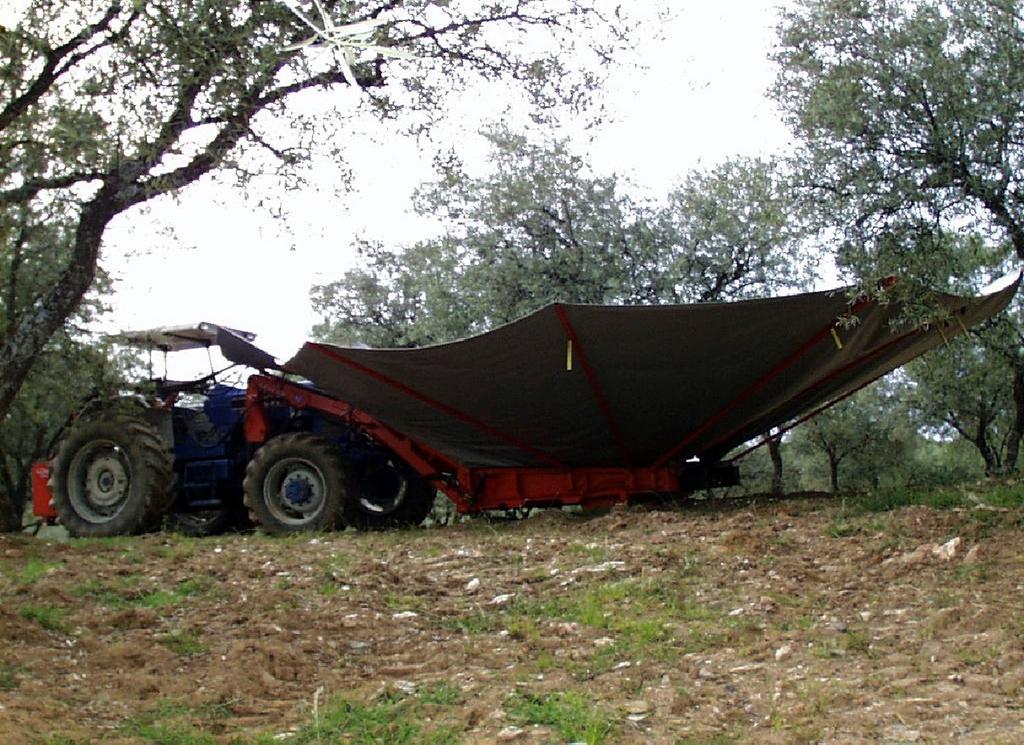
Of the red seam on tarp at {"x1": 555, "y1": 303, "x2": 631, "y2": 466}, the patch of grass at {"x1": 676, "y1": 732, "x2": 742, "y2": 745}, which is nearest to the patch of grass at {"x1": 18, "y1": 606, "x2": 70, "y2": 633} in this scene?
the patch of grass at {"x1": 676, "y1": 732, "x2": 742, "y2": 745}

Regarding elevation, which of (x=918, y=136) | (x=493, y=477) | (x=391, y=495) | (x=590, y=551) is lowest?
(x=590, y=551)

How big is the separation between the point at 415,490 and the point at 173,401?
10.1ft

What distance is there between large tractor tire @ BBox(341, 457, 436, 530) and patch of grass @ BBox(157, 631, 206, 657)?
554 centimetres

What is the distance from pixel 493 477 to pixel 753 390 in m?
2.91

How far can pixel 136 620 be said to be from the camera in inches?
246

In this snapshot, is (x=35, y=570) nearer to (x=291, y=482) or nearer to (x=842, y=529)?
(x=291, y=482)

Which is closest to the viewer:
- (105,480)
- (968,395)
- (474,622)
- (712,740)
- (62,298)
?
(712,740)

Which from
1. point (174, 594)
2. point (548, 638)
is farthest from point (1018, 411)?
point (174, 594)

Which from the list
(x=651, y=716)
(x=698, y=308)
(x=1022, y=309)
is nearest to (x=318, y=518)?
(x=698, y=308)

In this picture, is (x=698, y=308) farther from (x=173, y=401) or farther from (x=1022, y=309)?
(x=1022, y=309)

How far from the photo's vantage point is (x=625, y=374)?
9.88 metres

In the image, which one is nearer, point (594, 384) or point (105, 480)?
point (594, 384)

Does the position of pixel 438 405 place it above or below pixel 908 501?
above

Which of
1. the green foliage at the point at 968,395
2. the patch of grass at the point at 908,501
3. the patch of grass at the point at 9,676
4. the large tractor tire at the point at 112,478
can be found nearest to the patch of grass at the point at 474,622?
the patch of grass at the point at 9,676
